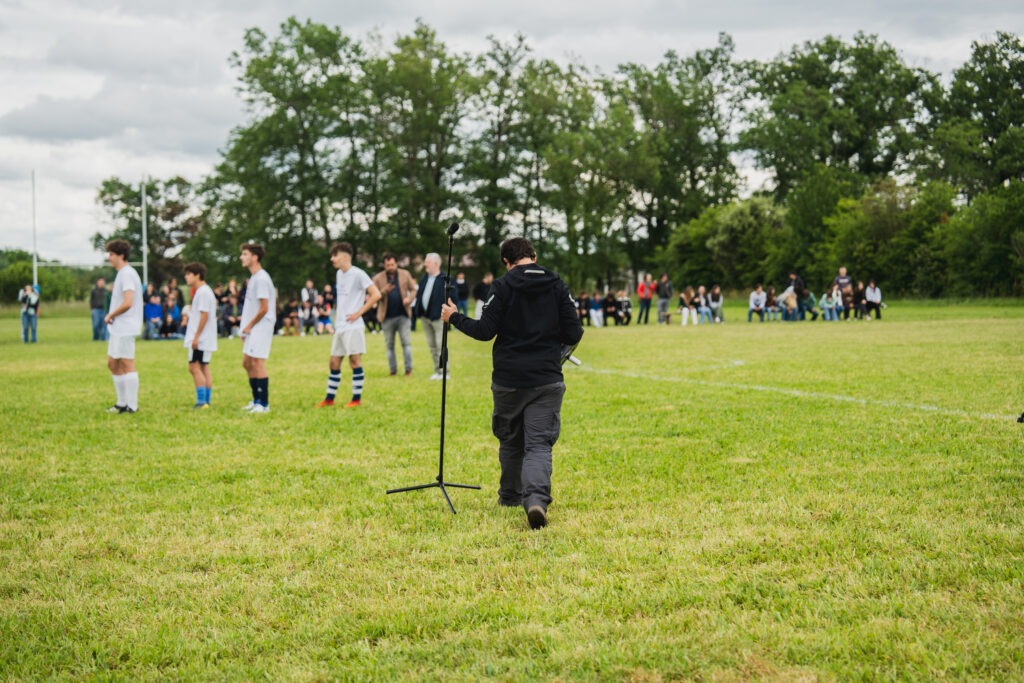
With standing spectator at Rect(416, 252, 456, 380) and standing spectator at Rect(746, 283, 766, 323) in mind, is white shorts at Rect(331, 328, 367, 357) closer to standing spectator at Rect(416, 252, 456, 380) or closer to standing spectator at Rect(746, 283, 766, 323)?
standing spectator at Rect(416, 252, 456, 380)

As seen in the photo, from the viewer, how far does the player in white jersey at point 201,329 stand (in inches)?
444

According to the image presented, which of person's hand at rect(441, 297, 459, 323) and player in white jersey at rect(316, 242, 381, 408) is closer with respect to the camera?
person's hand at rect(441, 297, 459, 323)

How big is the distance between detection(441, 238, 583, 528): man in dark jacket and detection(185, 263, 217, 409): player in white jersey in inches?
256

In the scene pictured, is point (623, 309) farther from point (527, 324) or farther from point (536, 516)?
point (536, 516)

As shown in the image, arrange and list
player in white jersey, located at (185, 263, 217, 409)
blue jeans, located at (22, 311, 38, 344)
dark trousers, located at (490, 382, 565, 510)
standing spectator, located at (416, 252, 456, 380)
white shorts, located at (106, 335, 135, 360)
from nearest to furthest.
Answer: dark trousers, located at (490, 382, 565, 510), white shorts, located at (106, 335, 135, 360), player in white jersey, located at (185, 263, 217, 409), standing spectator, located at (416, 252, 456, 380), blue jeans, located at (22, 311, 38, 344)

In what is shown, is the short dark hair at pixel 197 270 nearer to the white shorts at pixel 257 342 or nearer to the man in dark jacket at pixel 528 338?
the white shorts at pixel 257 342

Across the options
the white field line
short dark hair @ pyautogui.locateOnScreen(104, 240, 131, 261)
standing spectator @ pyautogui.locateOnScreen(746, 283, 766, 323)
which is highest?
short dark hair @ pyautogui.locateOnScreen(104, 240, 131, 261)

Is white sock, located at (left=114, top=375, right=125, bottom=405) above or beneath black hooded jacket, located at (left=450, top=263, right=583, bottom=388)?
beneath

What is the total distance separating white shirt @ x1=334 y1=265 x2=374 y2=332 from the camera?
11.6m

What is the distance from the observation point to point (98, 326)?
1221 inches

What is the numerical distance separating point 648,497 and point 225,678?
331 cm

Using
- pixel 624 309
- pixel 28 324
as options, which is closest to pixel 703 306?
pixel 624 309

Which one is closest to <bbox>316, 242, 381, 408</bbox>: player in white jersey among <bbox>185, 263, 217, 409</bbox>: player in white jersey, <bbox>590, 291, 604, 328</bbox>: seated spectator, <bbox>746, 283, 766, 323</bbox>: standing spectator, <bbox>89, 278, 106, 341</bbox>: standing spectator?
<bbox>185, 263, 217, 409</bbox>: player in white jersey

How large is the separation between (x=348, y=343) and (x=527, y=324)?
6.36m
